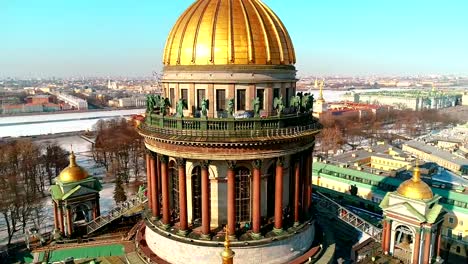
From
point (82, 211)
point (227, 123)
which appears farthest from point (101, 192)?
point (227, 123)

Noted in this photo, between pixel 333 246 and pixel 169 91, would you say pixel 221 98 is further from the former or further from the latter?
pixel 333 246

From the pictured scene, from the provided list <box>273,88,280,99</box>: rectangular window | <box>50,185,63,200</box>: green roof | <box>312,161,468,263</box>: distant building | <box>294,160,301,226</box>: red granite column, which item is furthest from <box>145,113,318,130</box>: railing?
<box>312,161,468,263</box>: distant building

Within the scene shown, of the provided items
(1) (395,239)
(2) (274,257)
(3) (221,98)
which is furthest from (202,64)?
(1) (395,239)

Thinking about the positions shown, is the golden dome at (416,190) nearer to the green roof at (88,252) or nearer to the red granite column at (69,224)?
the green roof at (88,252)

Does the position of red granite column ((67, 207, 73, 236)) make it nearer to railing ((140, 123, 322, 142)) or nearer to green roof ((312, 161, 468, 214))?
railing ((140, 123, 322, 142))

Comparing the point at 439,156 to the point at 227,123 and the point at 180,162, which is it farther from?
the point at 180,162
